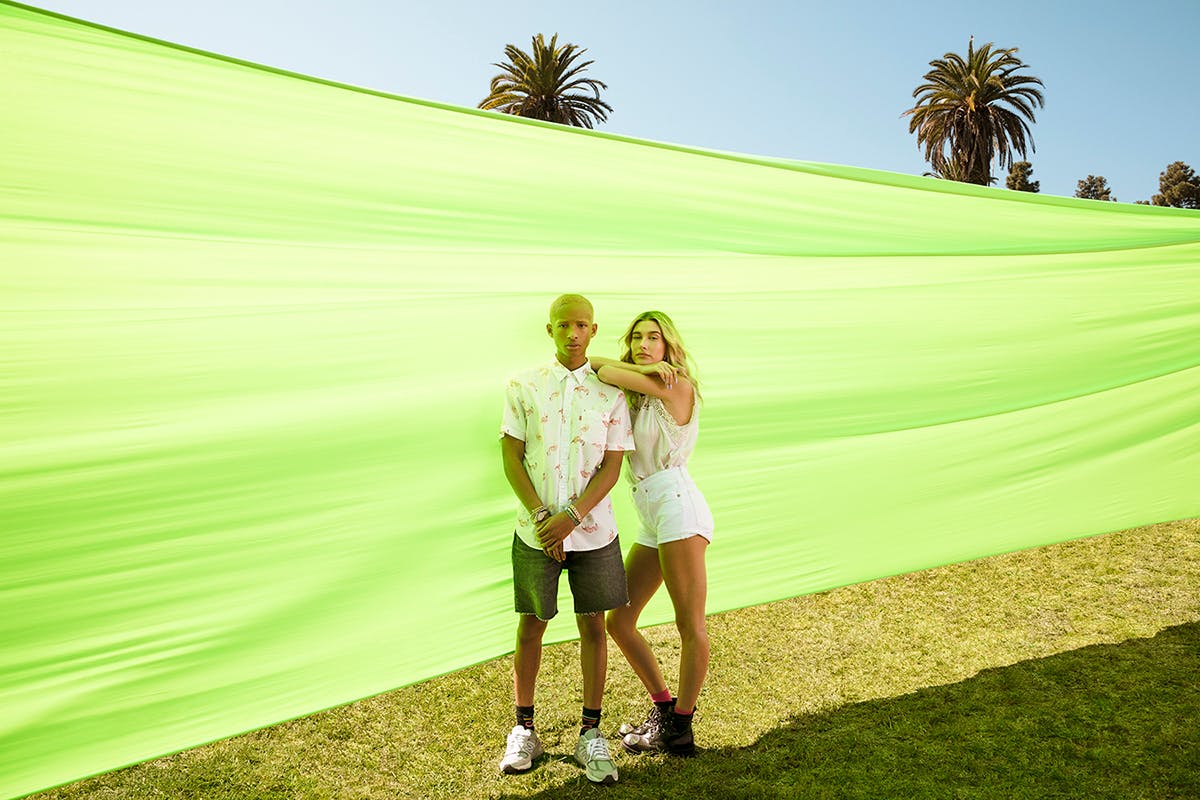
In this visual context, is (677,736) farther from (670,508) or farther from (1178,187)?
(1178,187)

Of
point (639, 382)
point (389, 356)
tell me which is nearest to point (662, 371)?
point (639, 382)

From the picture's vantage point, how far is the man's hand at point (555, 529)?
99.1 inches

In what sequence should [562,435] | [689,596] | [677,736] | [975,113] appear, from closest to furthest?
1. [562,435]
2. [689,596]
3. [677,736]
4. [975,113]

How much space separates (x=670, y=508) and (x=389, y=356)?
106 centimetres

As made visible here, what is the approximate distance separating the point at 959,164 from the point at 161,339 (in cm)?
3160

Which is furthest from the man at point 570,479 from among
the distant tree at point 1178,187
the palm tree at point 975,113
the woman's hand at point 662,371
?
the distant tree at point 1178,187

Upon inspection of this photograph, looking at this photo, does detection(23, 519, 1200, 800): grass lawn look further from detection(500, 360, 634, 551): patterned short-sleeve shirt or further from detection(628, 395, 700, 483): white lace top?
detection(628, 395, 700, 483): white lace top

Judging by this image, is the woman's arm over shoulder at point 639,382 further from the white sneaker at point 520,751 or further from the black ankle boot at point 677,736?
the white sneaker at point 520,751

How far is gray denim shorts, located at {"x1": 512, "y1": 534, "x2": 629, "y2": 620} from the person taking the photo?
2.57 metres

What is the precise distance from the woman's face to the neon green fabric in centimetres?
22

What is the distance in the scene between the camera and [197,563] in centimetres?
223

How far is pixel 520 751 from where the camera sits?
2803 millimetres

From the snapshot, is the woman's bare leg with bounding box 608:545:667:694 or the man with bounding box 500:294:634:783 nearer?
the man with bounding box 500:294:634:783

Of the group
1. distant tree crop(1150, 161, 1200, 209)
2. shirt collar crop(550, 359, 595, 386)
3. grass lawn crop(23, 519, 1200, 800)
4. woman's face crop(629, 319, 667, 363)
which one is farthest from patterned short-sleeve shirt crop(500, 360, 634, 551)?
distant tree crop(1150, 161, 1200, 209)
